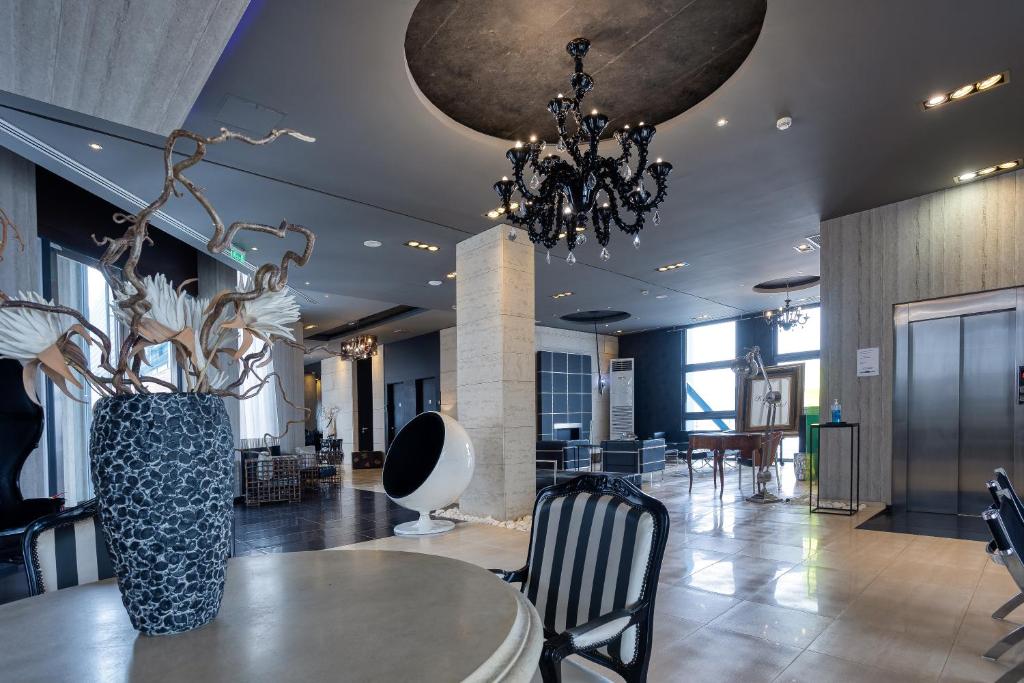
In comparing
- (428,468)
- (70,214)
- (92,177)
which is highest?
(92,177)

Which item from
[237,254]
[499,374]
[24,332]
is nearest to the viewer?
[24,332]

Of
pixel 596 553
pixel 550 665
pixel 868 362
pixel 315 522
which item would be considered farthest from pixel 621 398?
pixel 550 665

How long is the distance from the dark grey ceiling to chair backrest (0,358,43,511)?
2096 millimetres

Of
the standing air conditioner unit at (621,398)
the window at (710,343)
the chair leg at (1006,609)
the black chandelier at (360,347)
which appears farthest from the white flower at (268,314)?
the standing air conditioner unit at (621,398)

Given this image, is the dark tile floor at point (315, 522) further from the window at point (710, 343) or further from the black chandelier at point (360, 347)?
the window at point (710, 343)

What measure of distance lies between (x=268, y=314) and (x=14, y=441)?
3230 mm

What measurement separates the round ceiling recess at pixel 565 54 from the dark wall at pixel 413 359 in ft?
36.9

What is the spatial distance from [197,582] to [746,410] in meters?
10.7

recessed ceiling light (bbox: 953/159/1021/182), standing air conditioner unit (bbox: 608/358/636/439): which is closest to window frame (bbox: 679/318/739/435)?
standing air conditioner unit (bbox: 608/358/636/439)

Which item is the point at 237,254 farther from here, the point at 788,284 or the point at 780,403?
the point at 788,284

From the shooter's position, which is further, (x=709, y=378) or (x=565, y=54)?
(x=709, y=378)

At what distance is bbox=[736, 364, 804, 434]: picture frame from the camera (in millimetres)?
9516

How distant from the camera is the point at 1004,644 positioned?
2590 mm

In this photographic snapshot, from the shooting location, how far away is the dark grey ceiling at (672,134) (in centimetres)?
327
